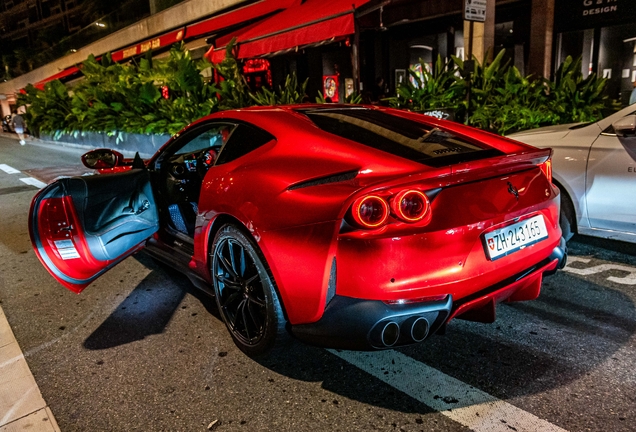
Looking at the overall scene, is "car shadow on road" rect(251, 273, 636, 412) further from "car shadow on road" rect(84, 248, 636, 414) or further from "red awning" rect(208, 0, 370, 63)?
"red awning" rect(208, 0, 370, 63)

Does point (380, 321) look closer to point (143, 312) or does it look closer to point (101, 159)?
point (143, 312)

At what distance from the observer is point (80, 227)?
11.1 ft

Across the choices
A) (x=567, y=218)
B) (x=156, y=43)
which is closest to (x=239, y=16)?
(x=156, y=43)

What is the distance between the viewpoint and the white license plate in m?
2.43

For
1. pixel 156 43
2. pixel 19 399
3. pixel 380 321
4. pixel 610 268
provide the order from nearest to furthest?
pixel 380 321 → pixel 19 399 → pixel 610 268 → pixel 156 43

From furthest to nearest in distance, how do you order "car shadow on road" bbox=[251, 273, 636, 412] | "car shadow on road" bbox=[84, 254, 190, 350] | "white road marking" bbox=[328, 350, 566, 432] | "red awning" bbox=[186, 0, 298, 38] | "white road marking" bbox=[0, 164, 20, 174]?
"red awning" bbox=[186, 0, 298, 38] < "white road marking" bbox=[0, 164, 20, 174] < "car shadow on road" bbox=[84, 254, 190, 350] < "car shadow on road" bbox=[251, 273, 636, 412] < "white road marking" bbox=[328, 350, 566, 432]

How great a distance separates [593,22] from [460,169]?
403 inches

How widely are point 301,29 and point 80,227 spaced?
309 inches

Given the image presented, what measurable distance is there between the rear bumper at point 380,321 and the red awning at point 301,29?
7438 mm

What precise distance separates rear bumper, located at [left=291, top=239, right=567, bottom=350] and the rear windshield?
699 millimetres

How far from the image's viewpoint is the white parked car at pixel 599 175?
400cm

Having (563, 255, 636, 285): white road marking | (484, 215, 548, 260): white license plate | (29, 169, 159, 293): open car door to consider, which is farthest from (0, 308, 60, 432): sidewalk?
(563, 255, 636, 285): white road marking

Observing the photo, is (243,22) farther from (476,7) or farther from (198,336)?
(198,336)

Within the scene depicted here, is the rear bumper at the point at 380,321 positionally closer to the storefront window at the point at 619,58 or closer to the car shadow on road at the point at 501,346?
the car shadow on road at the point at 501,346
